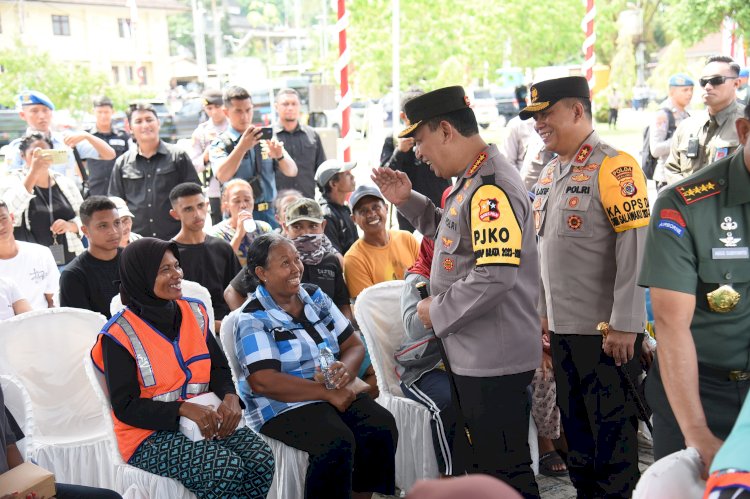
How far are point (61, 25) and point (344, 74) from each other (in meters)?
39.1

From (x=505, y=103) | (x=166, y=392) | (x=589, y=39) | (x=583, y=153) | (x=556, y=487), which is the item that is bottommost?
(x=556, y=487)

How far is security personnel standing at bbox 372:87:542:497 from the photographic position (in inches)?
108

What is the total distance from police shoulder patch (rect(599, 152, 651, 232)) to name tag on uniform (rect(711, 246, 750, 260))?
94cm

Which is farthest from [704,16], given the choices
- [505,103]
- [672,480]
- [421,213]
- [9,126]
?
[9,126]

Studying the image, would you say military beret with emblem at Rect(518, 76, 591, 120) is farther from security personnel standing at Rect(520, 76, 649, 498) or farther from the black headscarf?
the black headscarf

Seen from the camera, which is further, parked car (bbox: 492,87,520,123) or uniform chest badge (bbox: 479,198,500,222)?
parked car (bbox: 492,87,520,123)

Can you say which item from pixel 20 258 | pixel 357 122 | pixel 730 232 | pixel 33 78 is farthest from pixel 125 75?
pixel 730 232

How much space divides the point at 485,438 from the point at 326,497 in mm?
814

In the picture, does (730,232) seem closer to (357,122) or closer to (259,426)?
(259,426)

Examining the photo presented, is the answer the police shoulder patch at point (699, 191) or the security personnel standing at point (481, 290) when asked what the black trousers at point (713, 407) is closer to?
the police shoulder patch at point (699, 191)

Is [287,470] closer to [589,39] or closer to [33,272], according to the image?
[33,272]

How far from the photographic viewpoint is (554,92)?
10.4ft

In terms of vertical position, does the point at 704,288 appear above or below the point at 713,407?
above

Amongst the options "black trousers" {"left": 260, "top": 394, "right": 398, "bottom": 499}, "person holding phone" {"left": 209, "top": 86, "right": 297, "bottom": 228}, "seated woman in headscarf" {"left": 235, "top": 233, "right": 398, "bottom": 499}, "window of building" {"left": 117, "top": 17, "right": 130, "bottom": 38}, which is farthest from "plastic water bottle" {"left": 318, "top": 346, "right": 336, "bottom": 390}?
"window of building" {"left": 117, "top": 17, "right": 130, "bottom": 38}
